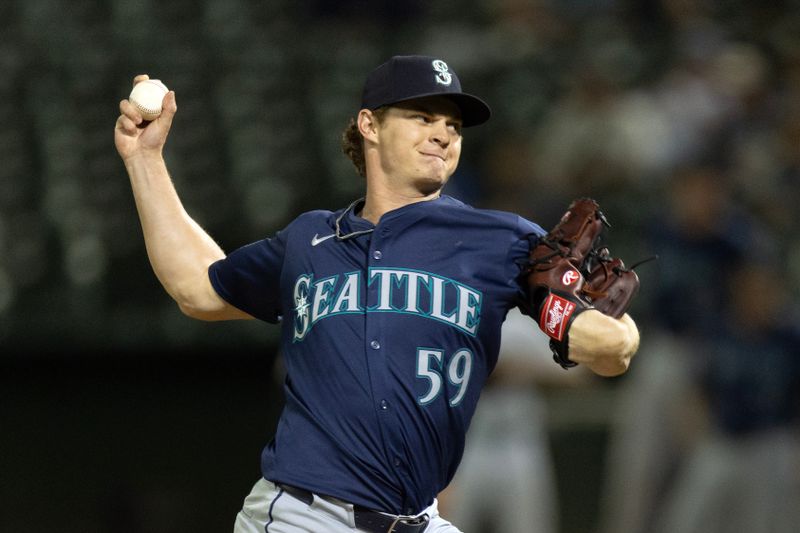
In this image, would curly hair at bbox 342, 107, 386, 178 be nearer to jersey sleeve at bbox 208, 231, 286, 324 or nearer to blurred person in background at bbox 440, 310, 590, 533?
jersey sleeve at bbox 208, 231, 286, 324

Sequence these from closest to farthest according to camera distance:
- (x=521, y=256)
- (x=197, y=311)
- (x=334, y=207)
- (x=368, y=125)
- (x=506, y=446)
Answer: (x=521, y=256)
(x=368, y=125)
(x=197, y=311)
(x=506, y=446)
(x=334, y=207)

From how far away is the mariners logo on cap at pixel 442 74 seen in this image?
10.7ft

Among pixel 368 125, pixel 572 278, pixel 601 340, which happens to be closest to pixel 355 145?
pixel 368 125

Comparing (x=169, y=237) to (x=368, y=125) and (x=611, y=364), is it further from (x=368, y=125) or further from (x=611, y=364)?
(x=611, y=364)

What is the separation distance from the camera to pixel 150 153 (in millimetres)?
3633

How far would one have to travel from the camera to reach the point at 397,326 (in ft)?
10.2

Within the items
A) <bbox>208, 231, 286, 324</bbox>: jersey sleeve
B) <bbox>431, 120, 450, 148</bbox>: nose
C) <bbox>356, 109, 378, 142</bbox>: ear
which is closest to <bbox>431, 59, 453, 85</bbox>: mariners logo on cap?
<bbox>431, 120, 450, 148</bbox>: nose

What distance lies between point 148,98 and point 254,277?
0.60 m

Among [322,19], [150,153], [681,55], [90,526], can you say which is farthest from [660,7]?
[150,153]

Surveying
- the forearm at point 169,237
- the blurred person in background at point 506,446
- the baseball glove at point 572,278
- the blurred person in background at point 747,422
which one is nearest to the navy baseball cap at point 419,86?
the baseball glove at point 572,278

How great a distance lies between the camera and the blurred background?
6875 mm

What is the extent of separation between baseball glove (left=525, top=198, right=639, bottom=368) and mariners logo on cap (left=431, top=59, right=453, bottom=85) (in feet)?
1.48

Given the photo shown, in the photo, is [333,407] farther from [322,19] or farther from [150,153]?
[322,19]

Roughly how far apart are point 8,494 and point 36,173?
1.89 meters
